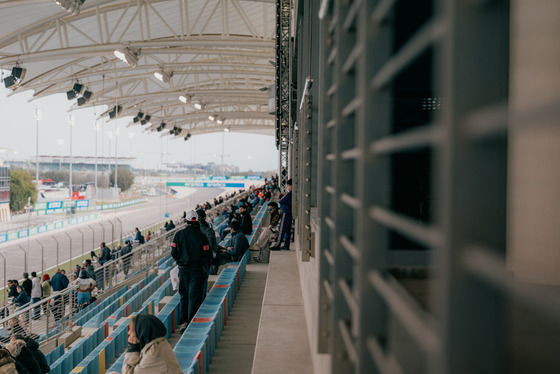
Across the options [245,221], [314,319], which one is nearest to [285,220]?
[245,221]

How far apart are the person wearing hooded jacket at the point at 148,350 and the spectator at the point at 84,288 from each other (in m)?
6.48

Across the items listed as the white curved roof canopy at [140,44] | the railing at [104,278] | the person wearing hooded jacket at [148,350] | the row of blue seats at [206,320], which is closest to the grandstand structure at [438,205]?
the row of blue seats at [206,320]

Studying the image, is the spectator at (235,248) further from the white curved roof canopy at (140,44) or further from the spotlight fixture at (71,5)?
the white curved roof canopy at (140,44)

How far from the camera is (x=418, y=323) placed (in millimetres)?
631

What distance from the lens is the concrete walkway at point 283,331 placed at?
2.94 meters

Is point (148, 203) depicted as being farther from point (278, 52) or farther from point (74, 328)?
point (74, 328)

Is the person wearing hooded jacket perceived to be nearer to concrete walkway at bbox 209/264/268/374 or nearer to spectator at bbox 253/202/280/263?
concrete walkway at bbox 209/264/268/374

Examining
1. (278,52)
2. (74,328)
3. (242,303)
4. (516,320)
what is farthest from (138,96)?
(516,320)

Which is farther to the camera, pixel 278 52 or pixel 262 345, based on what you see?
pixel 278 52

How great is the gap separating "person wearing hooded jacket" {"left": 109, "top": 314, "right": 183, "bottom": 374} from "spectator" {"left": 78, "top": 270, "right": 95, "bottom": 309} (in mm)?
6482

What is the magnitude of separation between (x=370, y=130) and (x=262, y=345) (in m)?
2.59

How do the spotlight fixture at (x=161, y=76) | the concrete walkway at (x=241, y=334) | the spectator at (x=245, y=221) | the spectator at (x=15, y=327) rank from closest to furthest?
the concrete walkway at (x=241, y=334), the spectator at (x=15, y=327), the spectator at (x=245, y=221), the spotlight fixture at (x=161, y=76)

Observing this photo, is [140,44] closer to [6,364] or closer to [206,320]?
[206,320]

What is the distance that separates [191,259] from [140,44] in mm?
12108
